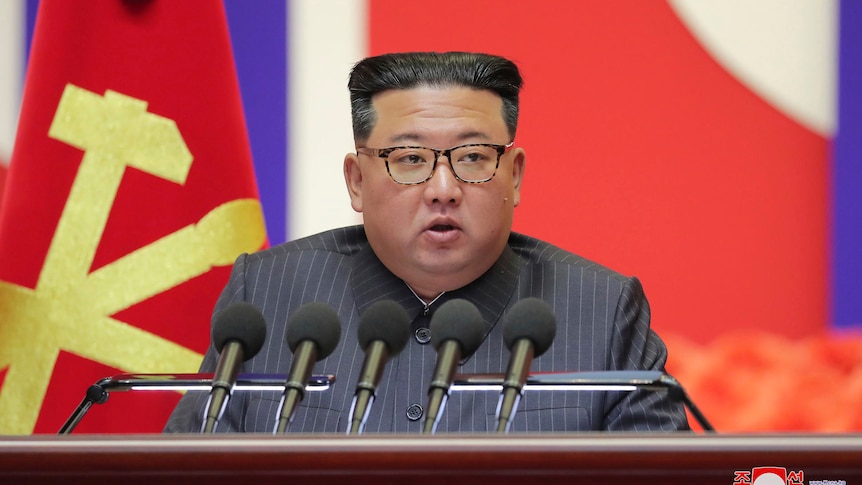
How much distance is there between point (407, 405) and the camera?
2084 millimetres

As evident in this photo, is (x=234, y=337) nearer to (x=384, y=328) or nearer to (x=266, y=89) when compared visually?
(x=384, y=328)

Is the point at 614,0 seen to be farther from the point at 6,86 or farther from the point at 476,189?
the point at 6,86

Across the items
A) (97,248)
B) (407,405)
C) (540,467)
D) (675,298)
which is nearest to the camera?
(540,467)

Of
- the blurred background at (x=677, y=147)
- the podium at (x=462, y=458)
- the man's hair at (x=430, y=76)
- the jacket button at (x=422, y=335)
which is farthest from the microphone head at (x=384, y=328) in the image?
the blurred background at (x=677, y=147)

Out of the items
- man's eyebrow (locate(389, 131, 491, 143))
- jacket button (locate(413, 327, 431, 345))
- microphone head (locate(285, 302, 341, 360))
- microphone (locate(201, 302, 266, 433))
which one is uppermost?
man's eyebrow (locate(389, 131, 491, 143))

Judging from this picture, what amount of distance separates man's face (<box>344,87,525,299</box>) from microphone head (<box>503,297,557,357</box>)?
0.68 metres

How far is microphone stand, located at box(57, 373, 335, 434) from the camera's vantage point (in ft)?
4.63

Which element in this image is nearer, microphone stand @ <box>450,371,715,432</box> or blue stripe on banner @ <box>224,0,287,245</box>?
microphone stand @ <box>450,371,715,432</box>

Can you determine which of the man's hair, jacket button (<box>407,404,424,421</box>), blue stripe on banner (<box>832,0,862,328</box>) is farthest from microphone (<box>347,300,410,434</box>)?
blue stripe on banner (<box>832,0,862,328</box>)

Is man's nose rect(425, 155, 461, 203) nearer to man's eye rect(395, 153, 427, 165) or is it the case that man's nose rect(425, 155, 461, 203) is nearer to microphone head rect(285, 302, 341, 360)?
man's eye rect(395, 153, 427, 165)

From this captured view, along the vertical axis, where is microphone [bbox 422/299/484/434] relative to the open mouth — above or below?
below

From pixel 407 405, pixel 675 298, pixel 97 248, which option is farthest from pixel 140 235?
pixel 675 298

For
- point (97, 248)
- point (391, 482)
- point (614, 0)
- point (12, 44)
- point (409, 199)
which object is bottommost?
point (391, 482)

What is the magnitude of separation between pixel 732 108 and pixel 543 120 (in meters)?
0.51
